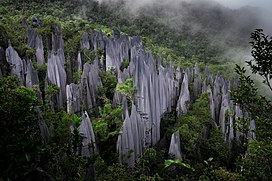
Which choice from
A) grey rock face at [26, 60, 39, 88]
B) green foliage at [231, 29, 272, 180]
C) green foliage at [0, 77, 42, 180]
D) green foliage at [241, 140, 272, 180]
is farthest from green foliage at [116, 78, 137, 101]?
green foliage at [231, 29, 272, 180]

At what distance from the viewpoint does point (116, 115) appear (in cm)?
1673

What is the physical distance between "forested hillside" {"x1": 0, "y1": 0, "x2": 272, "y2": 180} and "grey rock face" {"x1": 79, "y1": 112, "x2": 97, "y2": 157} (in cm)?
5

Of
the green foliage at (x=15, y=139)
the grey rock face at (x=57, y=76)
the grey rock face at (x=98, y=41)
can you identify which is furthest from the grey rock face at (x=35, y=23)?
the green foliage at (x=15, y=139)

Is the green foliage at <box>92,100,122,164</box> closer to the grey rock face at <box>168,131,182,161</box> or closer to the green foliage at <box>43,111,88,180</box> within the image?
the green foliage at <box>43,111,88,180</box>

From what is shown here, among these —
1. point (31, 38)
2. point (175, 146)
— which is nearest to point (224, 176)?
point (175, 146)

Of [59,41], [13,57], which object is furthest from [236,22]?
[13,57]

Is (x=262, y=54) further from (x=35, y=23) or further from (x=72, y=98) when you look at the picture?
(x=35, y=23)

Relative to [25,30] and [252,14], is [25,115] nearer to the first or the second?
[25,30]

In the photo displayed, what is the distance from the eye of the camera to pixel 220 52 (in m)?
54.6

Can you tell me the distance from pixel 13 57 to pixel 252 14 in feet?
211

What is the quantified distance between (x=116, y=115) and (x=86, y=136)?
3.53 metres

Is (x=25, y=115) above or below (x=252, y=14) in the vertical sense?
below

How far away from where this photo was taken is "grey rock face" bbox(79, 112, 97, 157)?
13.3 metres

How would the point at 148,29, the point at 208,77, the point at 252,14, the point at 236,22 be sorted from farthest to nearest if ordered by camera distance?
the point at 252,14
the point at 236,22
the point at 148,29
the point at 208,77
